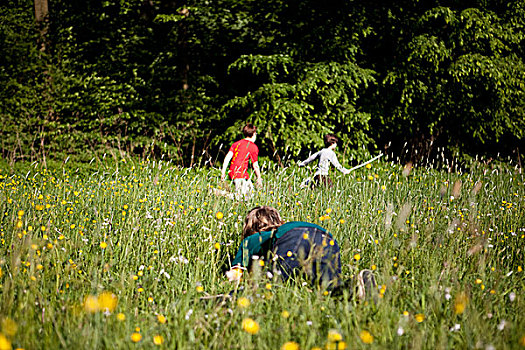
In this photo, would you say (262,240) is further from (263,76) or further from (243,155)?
(263,76)

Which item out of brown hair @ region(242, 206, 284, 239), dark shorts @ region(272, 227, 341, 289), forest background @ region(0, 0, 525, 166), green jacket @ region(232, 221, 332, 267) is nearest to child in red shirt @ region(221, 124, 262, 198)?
forest background @ region(0, 0, 525, 166)

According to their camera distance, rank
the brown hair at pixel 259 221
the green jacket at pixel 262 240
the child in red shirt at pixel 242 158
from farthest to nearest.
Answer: the child in red shirt at pixel 242 158, the brown hair at pixel 259 221, the green jacket at pixel 262 240

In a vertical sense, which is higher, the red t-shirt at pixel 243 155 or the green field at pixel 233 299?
the green field at pixel 233 299

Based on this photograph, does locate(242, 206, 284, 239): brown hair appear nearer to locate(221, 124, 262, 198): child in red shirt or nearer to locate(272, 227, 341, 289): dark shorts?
locate(272, 227, 341, 289): dark shorts

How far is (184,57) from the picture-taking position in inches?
460

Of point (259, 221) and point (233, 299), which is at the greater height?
point (259, 221)

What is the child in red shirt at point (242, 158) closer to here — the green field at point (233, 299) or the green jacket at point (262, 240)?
the green field at point (233, 299)

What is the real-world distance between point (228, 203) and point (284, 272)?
1833 millimetres

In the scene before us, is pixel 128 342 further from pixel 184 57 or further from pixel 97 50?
pixel 97 50

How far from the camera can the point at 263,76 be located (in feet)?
35.3

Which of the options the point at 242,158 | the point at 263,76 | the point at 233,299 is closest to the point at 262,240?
the point at 233,299

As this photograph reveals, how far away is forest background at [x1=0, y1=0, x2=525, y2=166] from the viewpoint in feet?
30.5

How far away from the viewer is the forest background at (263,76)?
930 centimetres

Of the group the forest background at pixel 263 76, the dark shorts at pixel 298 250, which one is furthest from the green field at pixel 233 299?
the forest background at pixel 263 76
